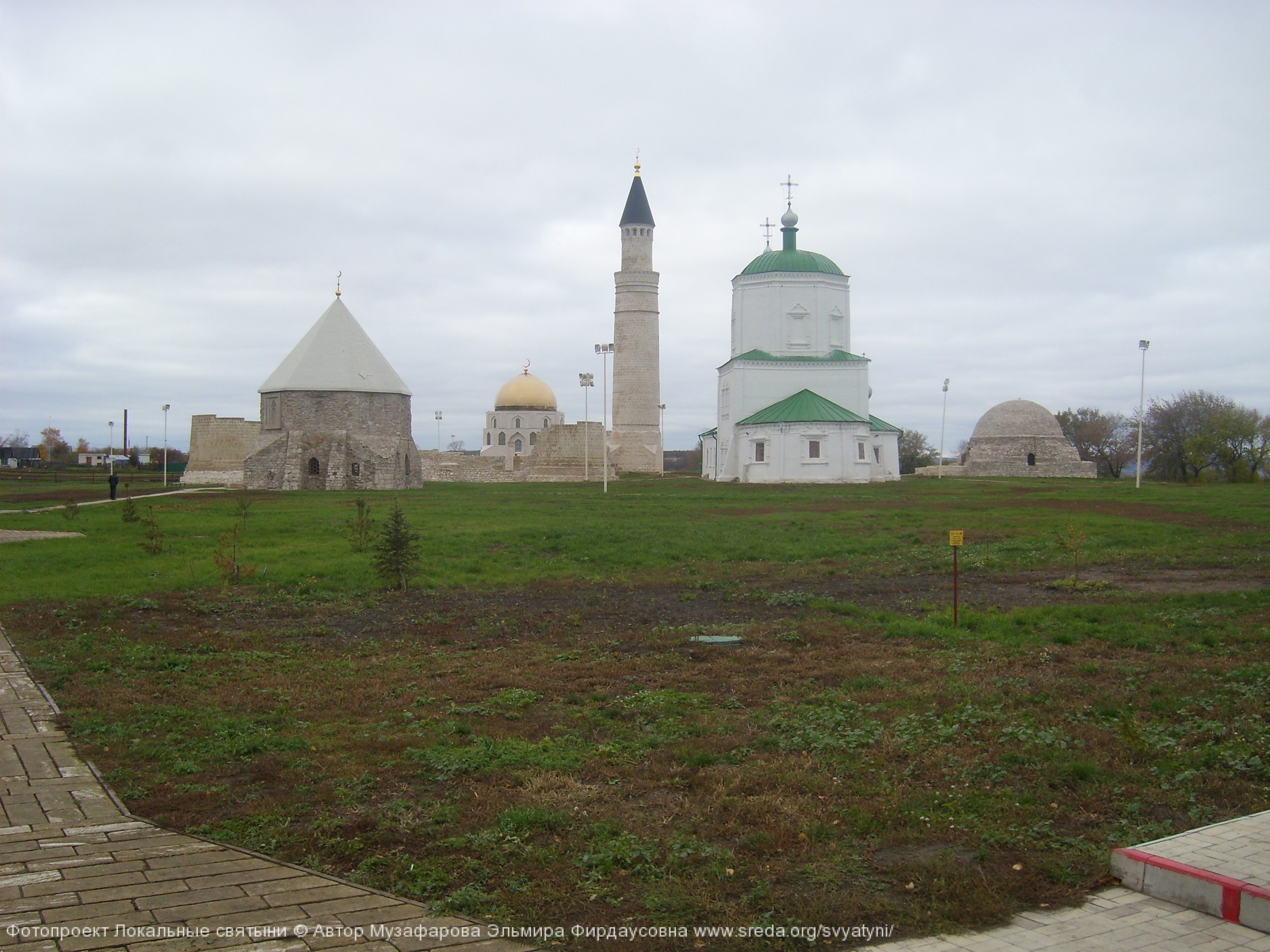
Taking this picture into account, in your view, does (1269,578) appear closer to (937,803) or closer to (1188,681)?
(1188,681)

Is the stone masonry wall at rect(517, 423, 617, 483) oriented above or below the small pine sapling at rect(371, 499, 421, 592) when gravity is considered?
above

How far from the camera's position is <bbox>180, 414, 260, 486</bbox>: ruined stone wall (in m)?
56.4

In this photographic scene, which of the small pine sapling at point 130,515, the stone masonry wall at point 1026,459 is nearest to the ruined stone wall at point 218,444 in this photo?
the small pine sapling at point 130,515

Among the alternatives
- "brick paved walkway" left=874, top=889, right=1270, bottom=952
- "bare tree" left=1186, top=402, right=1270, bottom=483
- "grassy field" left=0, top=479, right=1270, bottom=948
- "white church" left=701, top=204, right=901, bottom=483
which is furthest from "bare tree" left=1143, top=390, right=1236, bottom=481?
"brick paved walkway" left=874, top=889, right=1270, bottom=952

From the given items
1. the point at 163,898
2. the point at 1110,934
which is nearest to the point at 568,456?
the point at 163,898

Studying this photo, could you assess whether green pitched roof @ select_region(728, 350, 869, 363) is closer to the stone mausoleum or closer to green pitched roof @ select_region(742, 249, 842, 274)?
green pitched roof @ select_region(742, 249, 842, 274)

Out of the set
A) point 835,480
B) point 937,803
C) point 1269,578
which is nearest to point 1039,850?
point 937,803

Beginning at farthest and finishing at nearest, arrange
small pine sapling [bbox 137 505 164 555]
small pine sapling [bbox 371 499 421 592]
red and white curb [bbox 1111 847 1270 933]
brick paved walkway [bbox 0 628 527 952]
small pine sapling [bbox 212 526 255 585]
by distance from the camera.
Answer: small pine sapling [bbox 137 505 164 555], small pine sapling [bbox 212 526 255 585], small pine sapling [bbox 371 499 421 592], red and white curb [bbox 1111 847 1270 933], brick paved walkway [bbox 0 628 527 952]

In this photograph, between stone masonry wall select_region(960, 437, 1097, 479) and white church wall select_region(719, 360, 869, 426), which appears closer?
white church wall select_region(719, 360, 869, 426)

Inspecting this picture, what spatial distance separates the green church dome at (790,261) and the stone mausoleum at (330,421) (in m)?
20.9

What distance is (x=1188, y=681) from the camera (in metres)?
8.03

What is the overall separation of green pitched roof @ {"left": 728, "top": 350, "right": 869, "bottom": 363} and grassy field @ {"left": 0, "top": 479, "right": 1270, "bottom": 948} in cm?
3595

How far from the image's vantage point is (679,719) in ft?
24.3

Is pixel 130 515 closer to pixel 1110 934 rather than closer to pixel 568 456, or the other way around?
pixel 1110 934
